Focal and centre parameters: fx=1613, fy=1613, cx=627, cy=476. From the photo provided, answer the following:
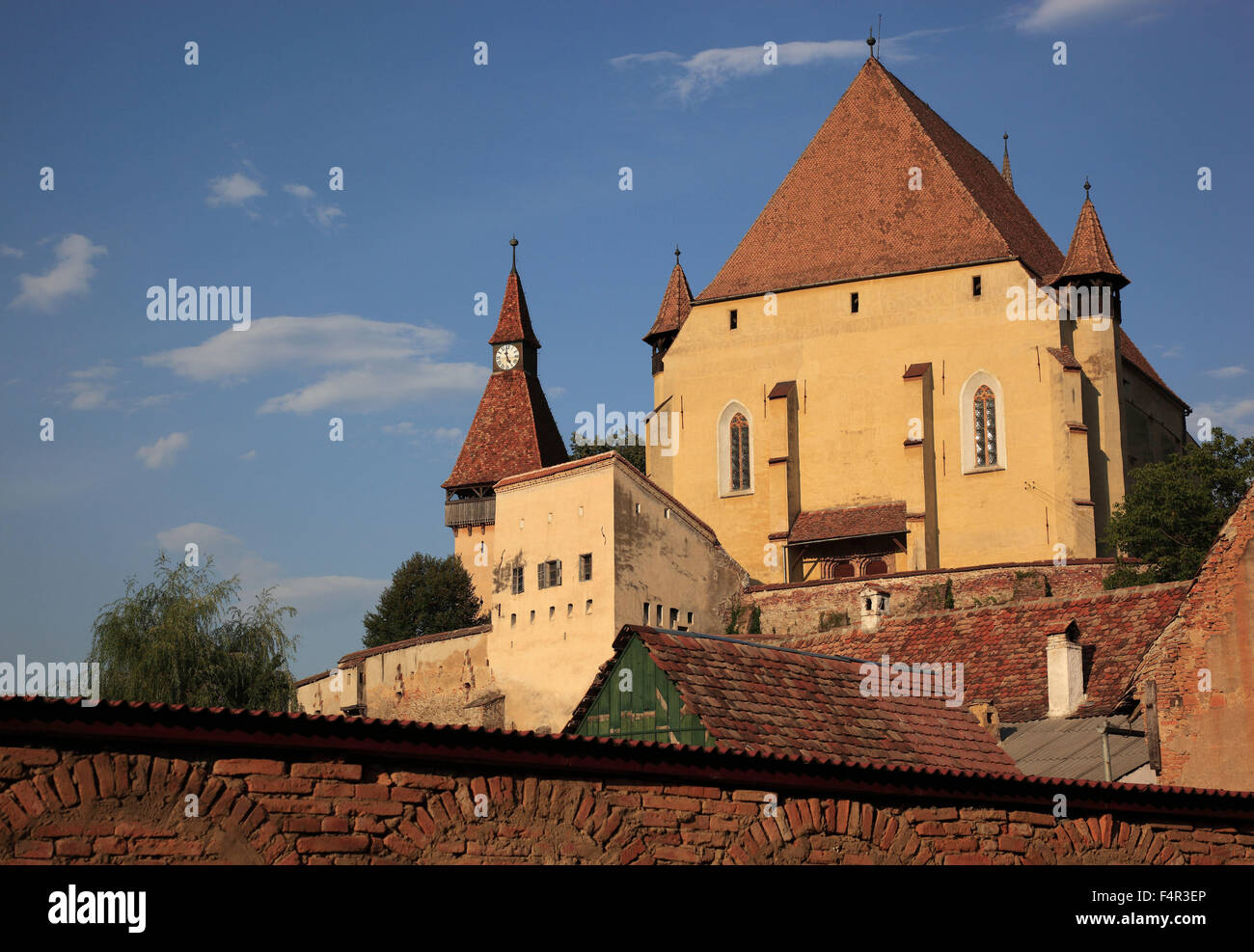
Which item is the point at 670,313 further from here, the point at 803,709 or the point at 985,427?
the point at 803,709

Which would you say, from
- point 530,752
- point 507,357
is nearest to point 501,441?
point 507,357

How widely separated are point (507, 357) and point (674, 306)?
44.9 ft

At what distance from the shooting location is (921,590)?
47.7 metres

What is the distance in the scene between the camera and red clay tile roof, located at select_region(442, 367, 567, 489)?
70.5 metres

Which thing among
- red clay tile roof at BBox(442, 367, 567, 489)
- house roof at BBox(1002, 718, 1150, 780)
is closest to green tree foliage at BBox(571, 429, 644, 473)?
red clay tile roof at BBox(442, 367, 567, 489)

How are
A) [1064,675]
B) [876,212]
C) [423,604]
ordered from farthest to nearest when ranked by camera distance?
[423,604], [876,212], [1064,675]

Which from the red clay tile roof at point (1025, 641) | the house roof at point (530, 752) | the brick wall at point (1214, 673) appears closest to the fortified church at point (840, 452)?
the red clay tile roof at point (1025, 641)

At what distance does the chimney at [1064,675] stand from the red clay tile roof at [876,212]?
25.3 m

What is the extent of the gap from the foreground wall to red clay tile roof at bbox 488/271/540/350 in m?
61.2

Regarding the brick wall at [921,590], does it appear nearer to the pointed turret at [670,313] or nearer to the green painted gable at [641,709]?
the pointed turret at [670,313]

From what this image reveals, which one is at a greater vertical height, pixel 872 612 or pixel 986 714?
pixel 872 612

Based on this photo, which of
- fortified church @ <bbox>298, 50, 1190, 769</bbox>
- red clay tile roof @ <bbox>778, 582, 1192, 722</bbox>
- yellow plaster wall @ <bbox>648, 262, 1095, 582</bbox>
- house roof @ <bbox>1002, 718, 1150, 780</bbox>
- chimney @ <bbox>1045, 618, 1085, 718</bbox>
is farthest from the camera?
yellow plaster wall @ <bbox>648, 262, 1095, 582</bbox>

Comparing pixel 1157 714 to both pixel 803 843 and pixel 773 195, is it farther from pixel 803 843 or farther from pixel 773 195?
pixel 773 195

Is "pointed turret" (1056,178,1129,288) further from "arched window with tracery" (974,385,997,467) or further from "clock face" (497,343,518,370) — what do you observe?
"clock face" (497,343,518,370)
